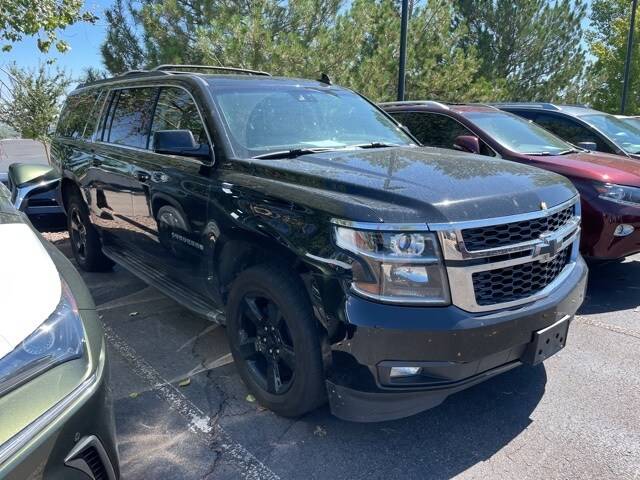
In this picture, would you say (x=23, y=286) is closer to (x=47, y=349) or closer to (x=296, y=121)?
(x=47, y=349)

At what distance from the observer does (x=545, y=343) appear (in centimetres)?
276

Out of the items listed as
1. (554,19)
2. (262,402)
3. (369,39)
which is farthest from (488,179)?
(554,19)

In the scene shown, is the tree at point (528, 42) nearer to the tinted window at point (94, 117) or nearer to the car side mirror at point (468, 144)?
the car side mirror at point (468, 144)

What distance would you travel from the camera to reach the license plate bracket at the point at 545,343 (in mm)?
2703

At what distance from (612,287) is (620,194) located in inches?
43.1

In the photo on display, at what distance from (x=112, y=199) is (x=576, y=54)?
19.0 metres

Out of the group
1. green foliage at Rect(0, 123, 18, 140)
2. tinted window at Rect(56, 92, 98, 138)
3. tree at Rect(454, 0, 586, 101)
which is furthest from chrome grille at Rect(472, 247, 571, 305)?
tree at Rect(454, 0, 586, 101)

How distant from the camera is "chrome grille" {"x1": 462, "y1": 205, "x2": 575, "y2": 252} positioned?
2492 mm

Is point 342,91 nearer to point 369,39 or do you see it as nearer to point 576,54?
point 369,39

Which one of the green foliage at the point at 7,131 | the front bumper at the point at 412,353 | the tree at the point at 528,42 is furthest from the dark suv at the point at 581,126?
the green foliage at the point at 7,131

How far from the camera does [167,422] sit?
3113 mm

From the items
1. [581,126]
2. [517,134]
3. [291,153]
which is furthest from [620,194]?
[291,153]

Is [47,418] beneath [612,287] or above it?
above

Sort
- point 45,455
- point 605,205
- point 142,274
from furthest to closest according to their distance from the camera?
point 605,205
point 142,274
point 45,455
